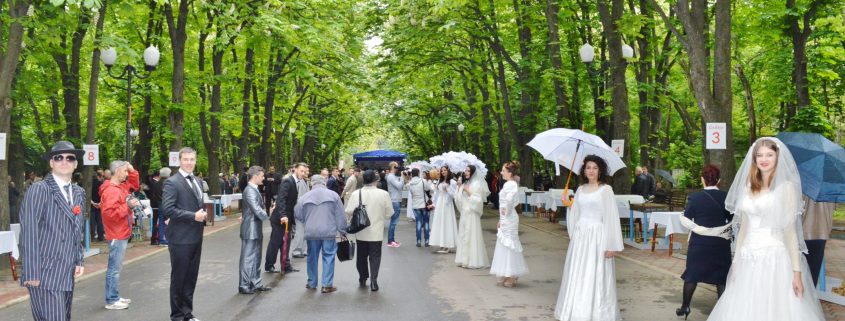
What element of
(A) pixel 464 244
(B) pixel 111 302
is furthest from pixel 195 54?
(B) pixel 111 302

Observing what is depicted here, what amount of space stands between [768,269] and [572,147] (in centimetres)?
481

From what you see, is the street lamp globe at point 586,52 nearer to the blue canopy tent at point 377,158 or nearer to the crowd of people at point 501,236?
the crowd of people at point 501,236

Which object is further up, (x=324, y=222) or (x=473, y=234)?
(x=324, y=222)

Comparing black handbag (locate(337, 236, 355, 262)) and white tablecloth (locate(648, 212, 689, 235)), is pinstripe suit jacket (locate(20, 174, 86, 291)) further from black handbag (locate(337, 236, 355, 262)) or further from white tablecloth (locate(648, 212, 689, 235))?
white tablecloth (locate(648, 212, 689, 235))

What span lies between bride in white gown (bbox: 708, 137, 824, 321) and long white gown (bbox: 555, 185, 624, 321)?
61.5 inches

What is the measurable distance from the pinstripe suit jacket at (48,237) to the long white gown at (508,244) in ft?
20.8

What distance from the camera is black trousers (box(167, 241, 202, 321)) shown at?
775cm

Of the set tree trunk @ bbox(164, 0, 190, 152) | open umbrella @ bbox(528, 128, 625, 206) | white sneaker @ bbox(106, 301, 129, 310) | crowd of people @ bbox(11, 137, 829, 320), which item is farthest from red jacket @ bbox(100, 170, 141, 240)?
tree trunk @ bbox(164, 0, 190, 152)

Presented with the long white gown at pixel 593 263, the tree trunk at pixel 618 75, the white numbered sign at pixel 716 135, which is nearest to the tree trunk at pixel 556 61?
the tree trunk at pixel 618 75

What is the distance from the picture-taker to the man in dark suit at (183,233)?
25.3 ft

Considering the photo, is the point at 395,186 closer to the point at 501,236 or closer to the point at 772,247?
the point at 501,236

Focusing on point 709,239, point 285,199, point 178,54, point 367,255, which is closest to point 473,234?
point 367,255

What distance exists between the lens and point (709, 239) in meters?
8.13

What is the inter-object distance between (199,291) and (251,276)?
86cm
